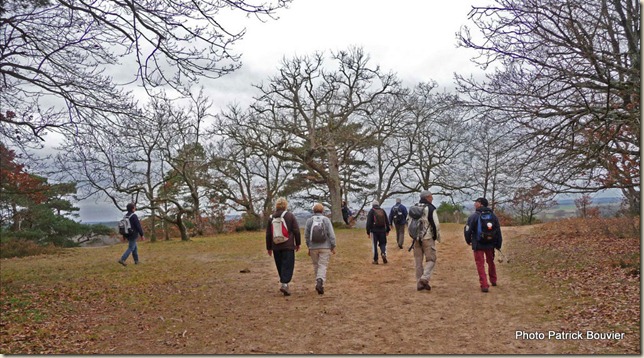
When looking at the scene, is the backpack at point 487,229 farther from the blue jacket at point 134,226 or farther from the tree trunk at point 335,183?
the tree trunk at point 335,183

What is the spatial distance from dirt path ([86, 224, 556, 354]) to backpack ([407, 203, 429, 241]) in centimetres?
105

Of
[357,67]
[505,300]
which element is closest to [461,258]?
[505,300]

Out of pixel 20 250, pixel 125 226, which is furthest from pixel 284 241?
pixel 20 250

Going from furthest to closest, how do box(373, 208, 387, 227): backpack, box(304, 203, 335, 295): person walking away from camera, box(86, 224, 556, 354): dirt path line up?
box(373, 208, 387, 227): backpack
box(304, 203, 335, 295): person walking away from camera
box(86, 224, 556, 354): dirt path

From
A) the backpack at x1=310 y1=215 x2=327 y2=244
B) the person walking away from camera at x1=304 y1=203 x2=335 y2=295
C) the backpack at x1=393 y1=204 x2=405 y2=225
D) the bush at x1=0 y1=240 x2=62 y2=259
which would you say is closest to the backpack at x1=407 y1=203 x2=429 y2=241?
the person walking away from camera at x1=304 y1=203 x2=335 y2=295

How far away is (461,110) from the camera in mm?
10359

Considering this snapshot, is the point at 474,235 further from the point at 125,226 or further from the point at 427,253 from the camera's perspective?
the point at 125,226

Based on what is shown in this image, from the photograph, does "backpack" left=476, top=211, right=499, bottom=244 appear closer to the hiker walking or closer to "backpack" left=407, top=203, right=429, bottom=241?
the hiker walking

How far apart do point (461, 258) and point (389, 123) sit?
591 inches

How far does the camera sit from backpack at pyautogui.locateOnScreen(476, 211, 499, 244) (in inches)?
315

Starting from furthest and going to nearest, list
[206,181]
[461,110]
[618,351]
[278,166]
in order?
[278,166], [206,181], [461,110], [618,351]

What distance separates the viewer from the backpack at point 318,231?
835 centimetres

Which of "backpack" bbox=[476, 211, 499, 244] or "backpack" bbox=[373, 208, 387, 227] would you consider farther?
"backpack" bbox=[373, 208, 387, 227]

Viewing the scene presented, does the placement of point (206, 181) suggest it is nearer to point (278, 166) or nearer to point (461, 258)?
point (278, 166)
